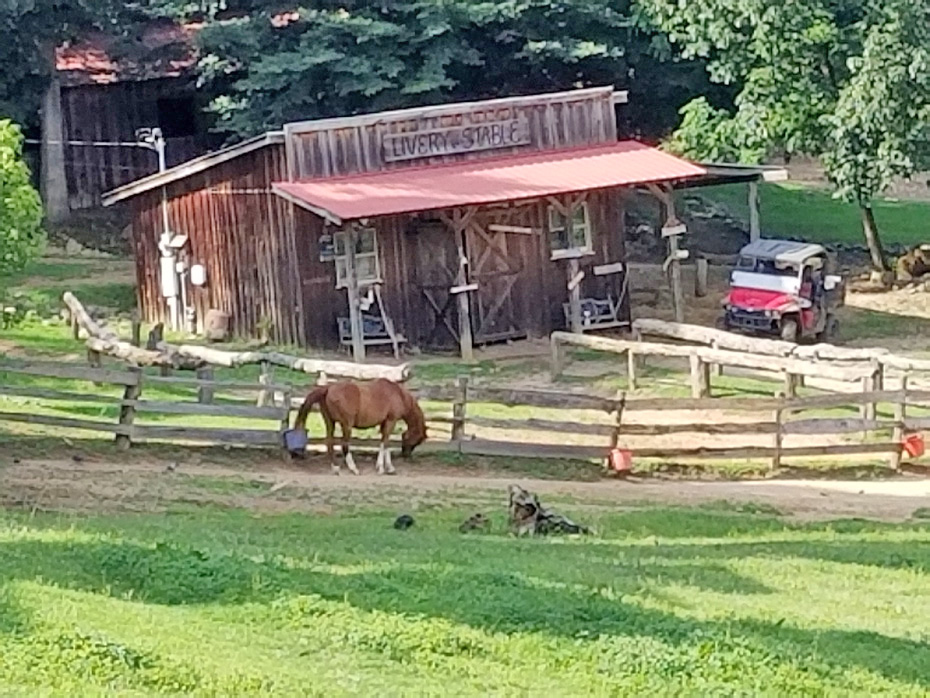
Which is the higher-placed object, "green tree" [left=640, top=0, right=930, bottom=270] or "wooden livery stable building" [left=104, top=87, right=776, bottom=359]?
"green tree" [left=640, top=0, right=930, bottom=270]

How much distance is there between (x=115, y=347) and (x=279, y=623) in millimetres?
14845

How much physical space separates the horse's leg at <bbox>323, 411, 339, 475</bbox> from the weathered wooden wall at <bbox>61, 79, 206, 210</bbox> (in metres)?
23.5

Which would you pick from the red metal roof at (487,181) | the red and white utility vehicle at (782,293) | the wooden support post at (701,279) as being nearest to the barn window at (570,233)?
the red metal roof at (487,181)

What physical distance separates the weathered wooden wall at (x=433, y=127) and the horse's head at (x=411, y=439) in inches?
426

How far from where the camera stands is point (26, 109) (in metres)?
39.9

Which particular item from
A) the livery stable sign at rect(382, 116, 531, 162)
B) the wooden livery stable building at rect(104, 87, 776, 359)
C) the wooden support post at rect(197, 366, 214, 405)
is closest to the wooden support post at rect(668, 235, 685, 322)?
the wooden livery stable building at rect(104, 87, 776, 359)

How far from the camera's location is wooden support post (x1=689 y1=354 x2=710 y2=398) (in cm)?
2541

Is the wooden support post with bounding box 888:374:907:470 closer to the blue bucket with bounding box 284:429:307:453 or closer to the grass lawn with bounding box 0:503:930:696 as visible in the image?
the blue bucket with bounding box 284:429:307:453

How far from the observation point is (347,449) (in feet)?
68.3

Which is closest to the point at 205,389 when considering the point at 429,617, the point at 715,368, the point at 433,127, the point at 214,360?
the point at 214,360

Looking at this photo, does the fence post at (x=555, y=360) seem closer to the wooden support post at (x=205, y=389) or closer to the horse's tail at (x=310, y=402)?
the wooden support post at (x=205, y=389)

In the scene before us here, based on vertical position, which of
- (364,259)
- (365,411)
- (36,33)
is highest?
(36,33)

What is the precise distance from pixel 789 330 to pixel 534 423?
37.8 ft

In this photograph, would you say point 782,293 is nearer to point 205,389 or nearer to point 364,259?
point 364,259
